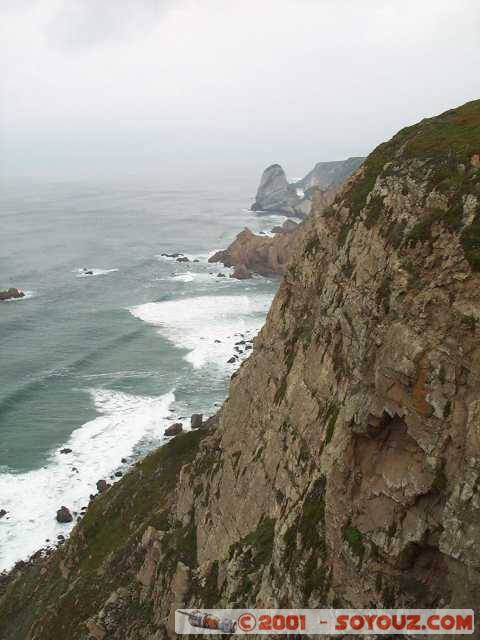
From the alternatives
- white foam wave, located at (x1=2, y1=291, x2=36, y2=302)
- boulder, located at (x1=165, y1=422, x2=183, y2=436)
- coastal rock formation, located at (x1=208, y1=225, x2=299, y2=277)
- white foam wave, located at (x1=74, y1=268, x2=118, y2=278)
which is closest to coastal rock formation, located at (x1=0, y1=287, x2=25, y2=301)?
white foam wave, located at (x1=2, y1=291, x2=36, y2=302)

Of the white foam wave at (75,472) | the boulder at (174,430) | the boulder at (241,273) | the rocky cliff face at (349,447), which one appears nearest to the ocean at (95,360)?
the white foam wave at (75,472)

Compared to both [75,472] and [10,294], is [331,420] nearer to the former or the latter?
[75,472]

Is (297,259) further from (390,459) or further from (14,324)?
(14,324)

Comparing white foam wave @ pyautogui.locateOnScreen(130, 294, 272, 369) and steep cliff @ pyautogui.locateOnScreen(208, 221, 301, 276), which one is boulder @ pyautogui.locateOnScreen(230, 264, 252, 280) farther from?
white foam wave @ pyautogui.locateOnScreen(130, 294, 272, 369)

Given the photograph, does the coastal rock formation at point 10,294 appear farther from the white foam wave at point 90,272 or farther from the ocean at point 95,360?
the white foam wave at point 90,272

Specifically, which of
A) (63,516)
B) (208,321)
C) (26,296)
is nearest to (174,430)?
(63,516)
